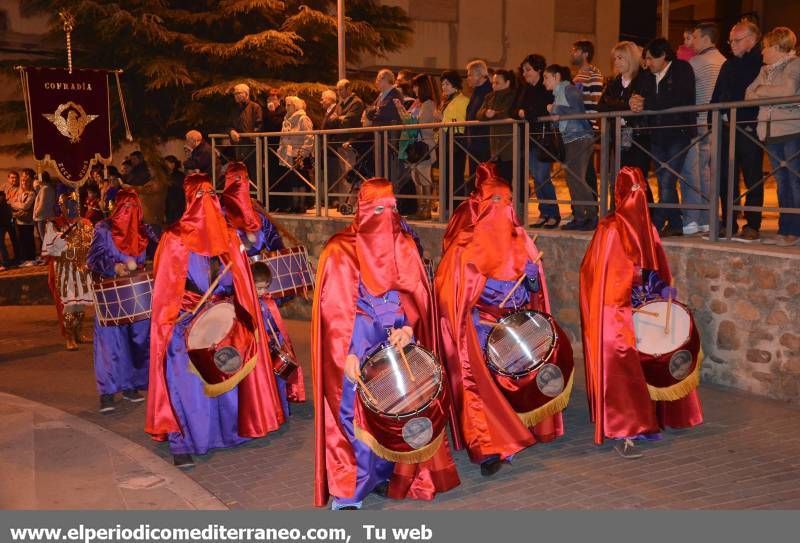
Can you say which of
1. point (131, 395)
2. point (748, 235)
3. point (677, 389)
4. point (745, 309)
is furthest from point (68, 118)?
point (677, 389)

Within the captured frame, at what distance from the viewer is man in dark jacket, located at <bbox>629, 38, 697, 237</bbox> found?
8.76 meters

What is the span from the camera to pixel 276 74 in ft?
64.1

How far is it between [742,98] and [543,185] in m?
2.63

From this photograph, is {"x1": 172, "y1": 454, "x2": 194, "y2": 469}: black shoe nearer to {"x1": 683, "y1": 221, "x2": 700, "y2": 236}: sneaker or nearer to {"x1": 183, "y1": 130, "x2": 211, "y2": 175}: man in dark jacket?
{"x1": 683, "y1": 221, "x2": 700, "y2": 236}: sneaker

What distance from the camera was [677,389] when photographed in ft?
22.3

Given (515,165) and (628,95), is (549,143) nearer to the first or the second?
(515,165)

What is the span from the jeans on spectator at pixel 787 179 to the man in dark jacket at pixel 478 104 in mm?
3529

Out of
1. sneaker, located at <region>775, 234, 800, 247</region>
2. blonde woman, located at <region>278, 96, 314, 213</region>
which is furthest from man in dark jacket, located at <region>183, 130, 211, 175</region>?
sneaker, located at <region>775, 234, 800, 247</region>

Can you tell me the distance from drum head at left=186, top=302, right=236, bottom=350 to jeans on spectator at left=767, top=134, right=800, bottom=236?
16.0ft

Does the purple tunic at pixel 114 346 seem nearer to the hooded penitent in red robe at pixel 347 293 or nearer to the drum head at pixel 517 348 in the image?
the hooded penitent in red robe at pixel 347 293

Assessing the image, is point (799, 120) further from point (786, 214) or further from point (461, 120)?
point (461, 120)

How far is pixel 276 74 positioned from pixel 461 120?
29.6 feet

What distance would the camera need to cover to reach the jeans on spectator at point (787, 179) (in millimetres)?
8195

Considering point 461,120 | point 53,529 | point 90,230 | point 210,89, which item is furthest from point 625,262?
point 210,89
